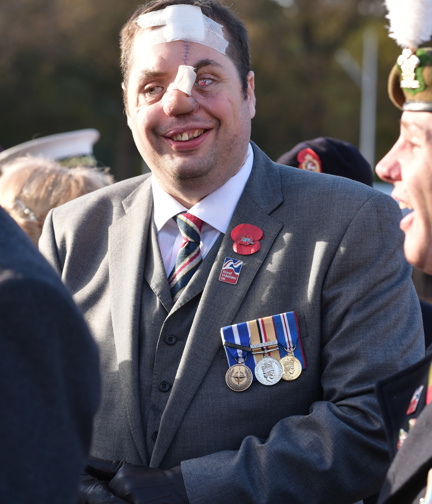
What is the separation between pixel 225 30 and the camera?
9.30ft

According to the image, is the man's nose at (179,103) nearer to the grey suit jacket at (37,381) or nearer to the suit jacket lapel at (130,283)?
the suit jacket lapel at (130,283)

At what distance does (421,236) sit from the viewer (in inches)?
72.0

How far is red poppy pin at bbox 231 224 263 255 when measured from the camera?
8.63 ft

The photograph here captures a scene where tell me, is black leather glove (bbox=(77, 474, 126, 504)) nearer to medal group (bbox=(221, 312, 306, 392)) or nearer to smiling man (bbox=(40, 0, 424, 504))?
smiling man (bbox=(40, 0, 424, 504))

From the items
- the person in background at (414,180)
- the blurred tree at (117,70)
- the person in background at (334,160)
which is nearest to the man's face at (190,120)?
the person in background at (414,180)

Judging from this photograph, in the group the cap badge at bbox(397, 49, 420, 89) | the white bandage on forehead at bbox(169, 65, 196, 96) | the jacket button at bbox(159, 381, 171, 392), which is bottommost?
the jacket button at bbox(159, 381, 171, 392)

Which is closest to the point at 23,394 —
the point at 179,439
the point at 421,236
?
the point at 421,236

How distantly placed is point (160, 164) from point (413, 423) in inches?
52.5

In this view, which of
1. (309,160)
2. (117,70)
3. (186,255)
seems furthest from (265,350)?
(117,70)

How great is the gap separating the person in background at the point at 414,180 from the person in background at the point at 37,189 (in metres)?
2.26

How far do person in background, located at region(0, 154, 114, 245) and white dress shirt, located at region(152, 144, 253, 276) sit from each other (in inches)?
45.6

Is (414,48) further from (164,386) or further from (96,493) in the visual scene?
(96,493)

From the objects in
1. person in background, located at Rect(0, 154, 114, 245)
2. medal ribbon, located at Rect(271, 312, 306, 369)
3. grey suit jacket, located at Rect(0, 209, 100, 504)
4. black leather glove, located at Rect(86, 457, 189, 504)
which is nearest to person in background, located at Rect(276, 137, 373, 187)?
person in background, located at Rect(0, 154, 114, 245)

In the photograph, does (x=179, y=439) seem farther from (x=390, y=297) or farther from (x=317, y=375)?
(x=390, y=297)
